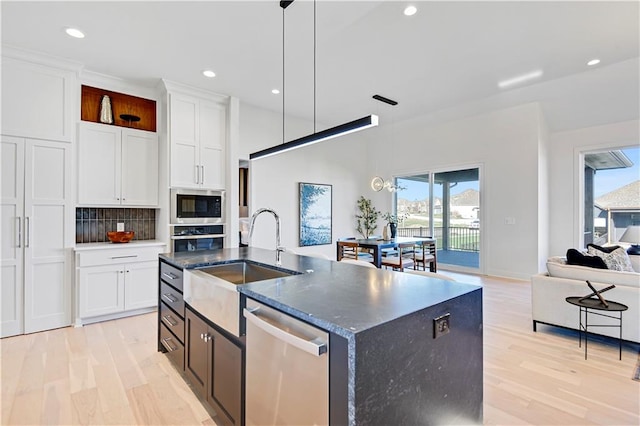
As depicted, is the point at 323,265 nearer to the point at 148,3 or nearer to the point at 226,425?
the point at 226,425

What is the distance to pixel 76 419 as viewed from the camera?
193 cm

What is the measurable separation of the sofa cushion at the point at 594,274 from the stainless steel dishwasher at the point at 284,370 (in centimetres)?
307

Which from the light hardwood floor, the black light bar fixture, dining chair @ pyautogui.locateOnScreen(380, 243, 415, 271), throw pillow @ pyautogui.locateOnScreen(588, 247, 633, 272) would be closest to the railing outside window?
dining chair @ pyautogui.locateOnScreen(380, 243, 415, 271)

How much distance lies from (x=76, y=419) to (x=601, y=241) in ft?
24.0

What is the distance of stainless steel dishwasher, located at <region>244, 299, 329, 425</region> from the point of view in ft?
3.61

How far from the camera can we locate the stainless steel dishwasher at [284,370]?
1.10m

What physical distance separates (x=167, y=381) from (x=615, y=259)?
4.30m

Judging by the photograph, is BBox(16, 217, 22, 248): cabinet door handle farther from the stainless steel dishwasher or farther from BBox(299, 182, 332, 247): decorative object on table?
BBox(299, 182, 332, 247): decorative object on table

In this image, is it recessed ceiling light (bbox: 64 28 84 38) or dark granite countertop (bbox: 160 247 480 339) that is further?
recessed ceiling light (bbox: 64 28 84 38)

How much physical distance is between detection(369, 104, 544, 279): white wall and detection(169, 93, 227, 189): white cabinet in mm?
4155

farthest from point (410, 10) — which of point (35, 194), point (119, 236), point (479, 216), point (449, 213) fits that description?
point (449, 213)

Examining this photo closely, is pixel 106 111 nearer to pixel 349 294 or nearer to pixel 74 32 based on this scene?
pixel 74 32

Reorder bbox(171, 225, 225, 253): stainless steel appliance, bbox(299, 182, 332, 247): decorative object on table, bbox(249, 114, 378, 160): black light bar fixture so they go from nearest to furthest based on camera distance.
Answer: bbox(249, 114, 378, 160): black light bar fixture → bbox(171, 225, 225, 253): stainless steel appliance → bbox(299, 182, 332, 247): decorative object on table

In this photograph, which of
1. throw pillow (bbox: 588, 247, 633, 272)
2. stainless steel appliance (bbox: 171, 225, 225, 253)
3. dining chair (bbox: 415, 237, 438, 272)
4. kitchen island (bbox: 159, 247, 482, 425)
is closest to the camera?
kitchen island (bbox: 159, 247, 482, 425)
